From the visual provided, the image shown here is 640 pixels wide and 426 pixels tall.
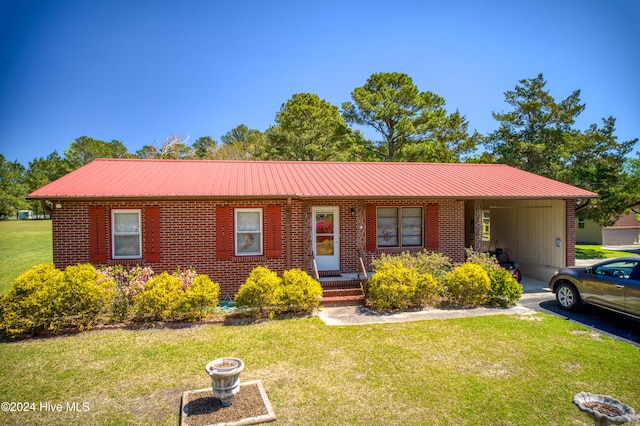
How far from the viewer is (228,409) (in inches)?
185

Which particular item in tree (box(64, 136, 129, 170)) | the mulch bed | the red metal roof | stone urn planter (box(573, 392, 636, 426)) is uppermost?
tree (box(64, 136, 129, 170))

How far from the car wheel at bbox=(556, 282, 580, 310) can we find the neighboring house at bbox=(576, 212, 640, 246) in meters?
25.7

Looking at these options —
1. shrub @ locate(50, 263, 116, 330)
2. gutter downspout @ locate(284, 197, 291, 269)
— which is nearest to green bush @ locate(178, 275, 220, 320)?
shrub @ locate(50, 263, 116, 330)

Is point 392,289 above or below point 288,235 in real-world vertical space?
below

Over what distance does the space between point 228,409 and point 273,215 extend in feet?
22.5

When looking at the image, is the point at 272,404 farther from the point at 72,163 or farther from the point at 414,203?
the point at 72,163

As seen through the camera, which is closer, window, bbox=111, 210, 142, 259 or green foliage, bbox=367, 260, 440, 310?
green foliage, bbox=367, 260, 440, 310

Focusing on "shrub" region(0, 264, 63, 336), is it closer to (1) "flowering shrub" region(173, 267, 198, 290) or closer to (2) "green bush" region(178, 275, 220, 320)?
(1) "flowering shrub" region(173, 267, 198, 290)

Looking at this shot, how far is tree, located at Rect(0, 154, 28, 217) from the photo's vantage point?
6047 centimetres

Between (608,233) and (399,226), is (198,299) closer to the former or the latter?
(399,226)

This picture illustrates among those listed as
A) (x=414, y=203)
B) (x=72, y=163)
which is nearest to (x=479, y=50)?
(x=414, y=203)

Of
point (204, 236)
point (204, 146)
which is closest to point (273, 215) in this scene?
point (204, 236)

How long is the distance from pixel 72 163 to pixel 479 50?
5994 cm

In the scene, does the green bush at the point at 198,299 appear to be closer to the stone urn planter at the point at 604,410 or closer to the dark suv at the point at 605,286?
the stone urn planter at the point at 604,410
